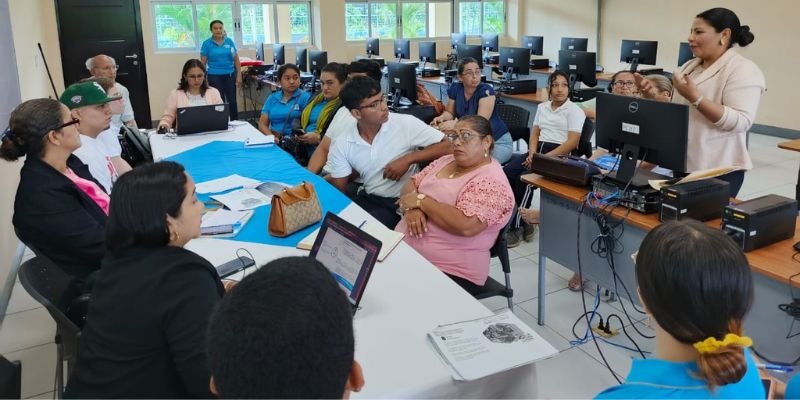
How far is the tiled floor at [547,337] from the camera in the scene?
97.0 inches

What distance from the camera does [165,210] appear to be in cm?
143

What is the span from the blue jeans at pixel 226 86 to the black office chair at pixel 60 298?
6.58 metres

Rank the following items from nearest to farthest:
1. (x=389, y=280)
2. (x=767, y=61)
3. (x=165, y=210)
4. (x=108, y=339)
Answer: (x=108, y=339) → (x=165, y=210) → (x=389, y=280) → (x=767, y=61)

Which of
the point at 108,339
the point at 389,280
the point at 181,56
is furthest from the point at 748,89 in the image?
the point at 181,56

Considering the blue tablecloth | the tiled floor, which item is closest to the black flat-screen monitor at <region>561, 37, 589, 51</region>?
the tiled floor

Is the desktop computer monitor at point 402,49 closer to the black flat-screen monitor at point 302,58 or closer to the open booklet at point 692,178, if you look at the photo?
the black flat-screen monitor at point 302,58

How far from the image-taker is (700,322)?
1013 millimetres

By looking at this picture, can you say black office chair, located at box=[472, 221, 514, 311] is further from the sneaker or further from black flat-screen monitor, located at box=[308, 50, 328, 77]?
black flat-screen monitor, located at box=[308, 50, 328, 77]

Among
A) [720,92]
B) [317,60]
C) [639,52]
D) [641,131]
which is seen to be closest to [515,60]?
[639,52]

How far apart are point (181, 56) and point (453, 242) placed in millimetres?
7615

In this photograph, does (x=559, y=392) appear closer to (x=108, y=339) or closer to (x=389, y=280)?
(x=389, y=280)

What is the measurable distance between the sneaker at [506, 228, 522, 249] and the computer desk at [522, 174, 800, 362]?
3.13 feet

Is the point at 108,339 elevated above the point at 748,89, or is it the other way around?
the point at 748,89

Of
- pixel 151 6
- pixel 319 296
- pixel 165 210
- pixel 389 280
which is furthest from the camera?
pixel 151 6
